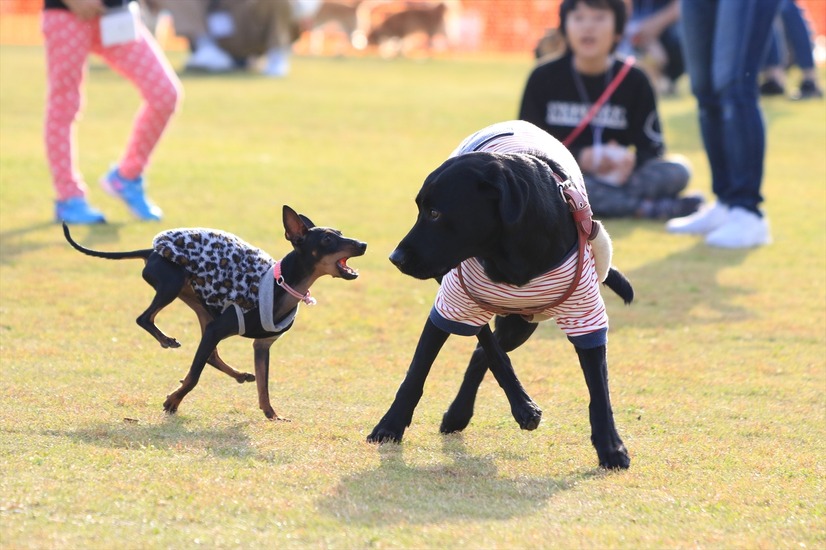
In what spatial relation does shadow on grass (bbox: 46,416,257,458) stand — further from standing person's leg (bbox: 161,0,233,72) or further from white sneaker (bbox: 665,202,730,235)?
standing person's leg (bbox: 161,0,233,72)

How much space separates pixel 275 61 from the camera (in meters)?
20.6

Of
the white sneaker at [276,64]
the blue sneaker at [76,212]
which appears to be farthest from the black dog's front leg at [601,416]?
the white sneaker at [276,64]

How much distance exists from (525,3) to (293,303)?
1076 inches

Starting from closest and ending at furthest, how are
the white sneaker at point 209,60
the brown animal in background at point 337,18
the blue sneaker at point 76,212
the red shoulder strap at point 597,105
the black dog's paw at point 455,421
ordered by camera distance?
the black dog's paw at point 455,421 → the blue sneaker at point 76,212 → the red shoulder strap at point 597,105 → the white sneaker at point 209,60 → the brown animal in background at point 337,18

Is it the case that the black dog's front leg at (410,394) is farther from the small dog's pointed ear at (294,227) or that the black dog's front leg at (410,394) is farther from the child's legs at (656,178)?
the child's legs at (656,178)

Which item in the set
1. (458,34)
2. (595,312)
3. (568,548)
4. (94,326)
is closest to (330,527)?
(568,548)

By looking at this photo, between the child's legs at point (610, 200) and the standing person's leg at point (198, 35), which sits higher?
the child's legs at point (610, 200)

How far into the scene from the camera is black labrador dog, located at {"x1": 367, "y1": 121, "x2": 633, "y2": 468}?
404 cm

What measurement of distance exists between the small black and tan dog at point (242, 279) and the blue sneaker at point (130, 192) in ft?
12.9

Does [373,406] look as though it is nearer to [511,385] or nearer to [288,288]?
[288,288]

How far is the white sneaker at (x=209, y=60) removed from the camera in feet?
67.7

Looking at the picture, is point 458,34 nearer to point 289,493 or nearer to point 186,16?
point 186,16

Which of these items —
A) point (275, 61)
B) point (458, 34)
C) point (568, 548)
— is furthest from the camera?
point (458, 34)

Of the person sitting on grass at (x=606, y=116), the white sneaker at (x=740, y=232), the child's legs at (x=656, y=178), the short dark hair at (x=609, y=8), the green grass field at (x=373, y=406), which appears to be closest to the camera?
the green grass field at (x=373, y=406)
